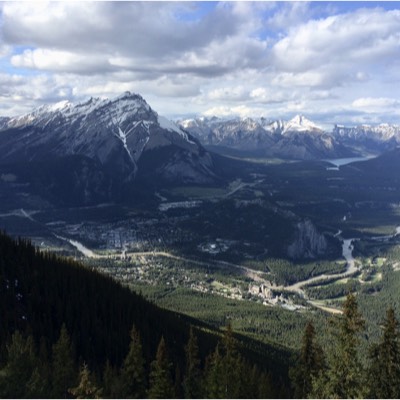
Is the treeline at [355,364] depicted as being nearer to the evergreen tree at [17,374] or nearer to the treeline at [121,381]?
the treeline at [121,381]

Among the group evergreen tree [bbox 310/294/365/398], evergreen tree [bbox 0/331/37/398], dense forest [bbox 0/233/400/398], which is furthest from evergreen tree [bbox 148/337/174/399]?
evergreen tree [bbox 310/294/365/398]

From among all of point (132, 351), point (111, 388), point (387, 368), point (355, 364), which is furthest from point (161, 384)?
point (387, 368)

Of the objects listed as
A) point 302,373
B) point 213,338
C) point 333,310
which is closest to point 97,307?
point 213,338

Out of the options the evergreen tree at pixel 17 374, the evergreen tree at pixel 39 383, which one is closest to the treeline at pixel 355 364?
the evergreen tree at pixel 39 383

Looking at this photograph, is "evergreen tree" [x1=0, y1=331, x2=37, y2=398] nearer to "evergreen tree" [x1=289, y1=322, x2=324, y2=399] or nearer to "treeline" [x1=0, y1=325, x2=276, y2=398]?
"treeline" [x1=0, y1=325, x2=276, y2=398]

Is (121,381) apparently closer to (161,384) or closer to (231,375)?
(161,384)

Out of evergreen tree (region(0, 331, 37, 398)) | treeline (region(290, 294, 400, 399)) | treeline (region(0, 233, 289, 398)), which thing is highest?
treeline (region(290, 294, 400, 399))
